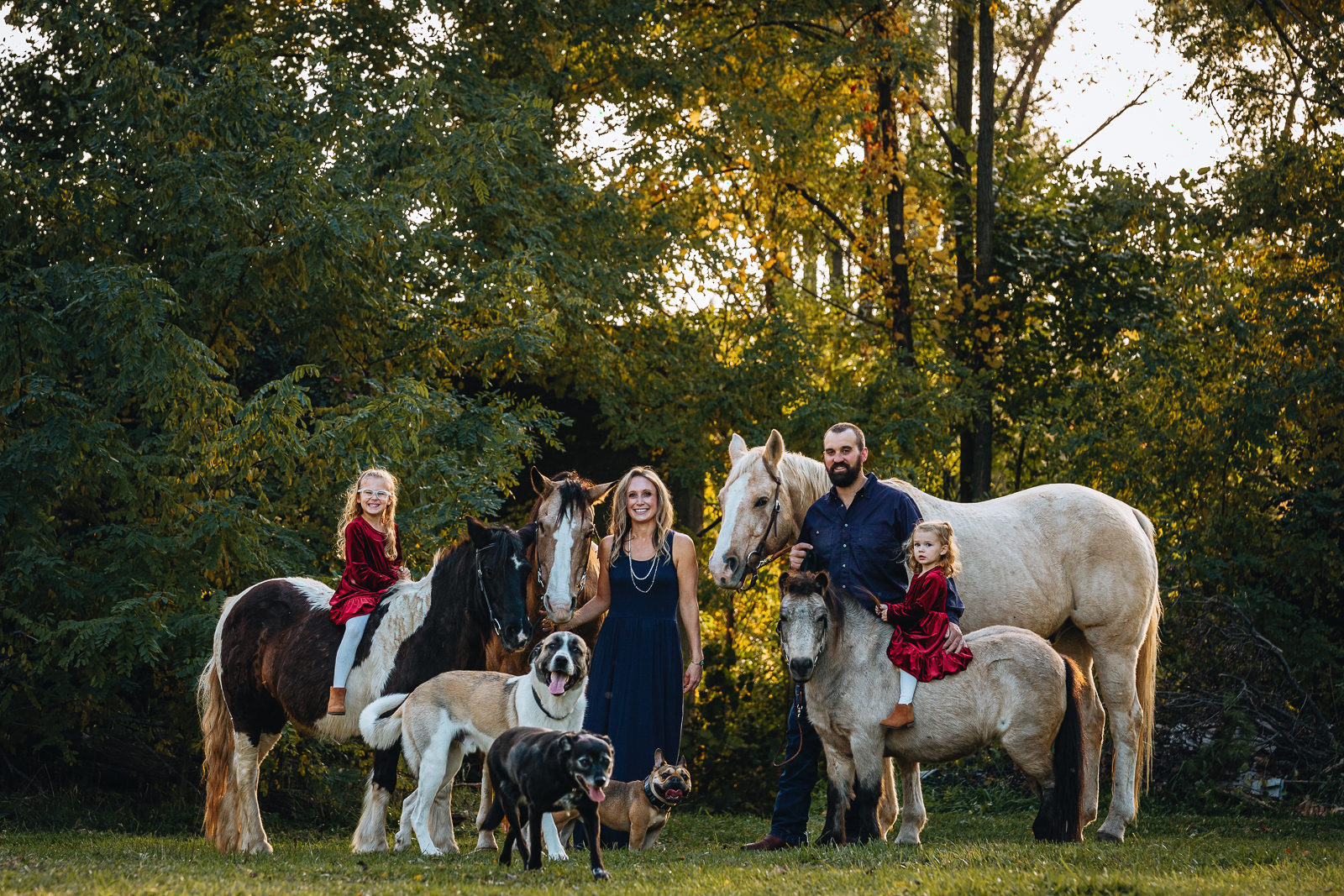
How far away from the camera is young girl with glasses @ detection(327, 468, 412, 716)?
7.00 m

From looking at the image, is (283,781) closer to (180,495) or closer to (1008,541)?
(180,495)

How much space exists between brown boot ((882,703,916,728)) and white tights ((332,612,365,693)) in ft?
10.2

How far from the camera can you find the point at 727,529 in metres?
6.94

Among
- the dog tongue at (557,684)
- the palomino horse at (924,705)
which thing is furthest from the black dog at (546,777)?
the palomino horse at (924,705)

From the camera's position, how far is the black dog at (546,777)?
5.06m

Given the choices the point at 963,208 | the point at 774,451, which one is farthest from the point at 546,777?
the point at 963,208

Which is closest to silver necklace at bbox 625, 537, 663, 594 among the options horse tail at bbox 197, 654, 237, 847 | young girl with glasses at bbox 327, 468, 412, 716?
young girl with glasses at bbox 327, 468, 412, 716

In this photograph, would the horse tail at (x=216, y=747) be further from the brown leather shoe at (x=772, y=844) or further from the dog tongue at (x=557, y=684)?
the brown leather shoe at (x=772, y=844)

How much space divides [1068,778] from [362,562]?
13.6ft

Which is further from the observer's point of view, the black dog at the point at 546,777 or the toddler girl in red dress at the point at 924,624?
the toddler girl in red dress at the point at 924,624

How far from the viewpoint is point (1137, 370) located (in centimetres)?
1363

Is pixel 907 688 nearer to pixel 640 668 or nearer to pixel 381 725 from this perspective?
pixel 640 668

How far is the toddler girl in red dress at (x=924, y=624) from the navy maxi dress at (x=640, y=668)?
1431 mm

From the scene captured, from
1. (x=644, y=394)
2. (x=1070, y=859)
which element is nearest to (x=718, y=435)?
(x=644, y=394)
